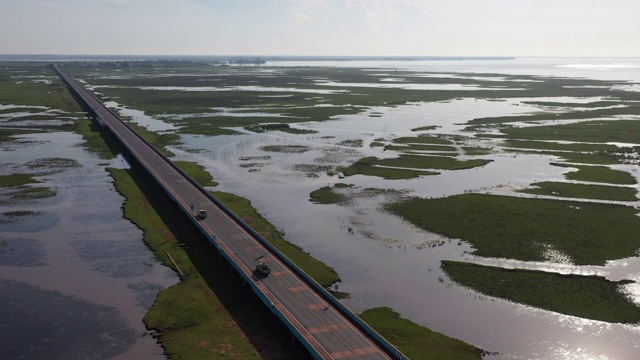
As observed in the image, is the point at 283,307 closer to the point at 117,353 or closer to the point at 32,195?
the point at 117,353

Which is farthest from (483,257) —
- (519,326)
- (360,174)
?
(360,174)

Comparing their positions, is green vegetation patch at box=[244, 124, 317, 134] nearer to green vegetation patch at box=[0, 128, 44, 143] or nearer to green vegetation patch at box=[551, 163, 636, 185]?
green vegetation patch at box=[0, 128, 44, 143]

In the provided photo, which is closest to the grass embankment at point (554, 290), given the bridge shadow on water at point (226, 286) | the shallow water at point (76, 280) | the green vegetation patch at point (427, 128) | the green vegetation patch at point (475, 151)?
Result: the bridge shadow on water at point (226, 286)

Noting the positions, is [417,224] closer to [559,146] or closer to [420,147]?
[420,147]

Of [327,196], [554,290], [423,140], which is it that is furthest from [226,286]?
[423,140]

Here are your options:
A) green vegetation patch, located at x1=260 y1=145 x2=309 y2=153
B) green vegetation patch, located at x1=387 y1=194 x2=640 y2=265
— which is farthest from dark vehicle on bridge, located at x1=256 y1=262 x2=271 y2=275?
green vegetation patch, located at x1=260 y1=145 x2=309 y2=153
